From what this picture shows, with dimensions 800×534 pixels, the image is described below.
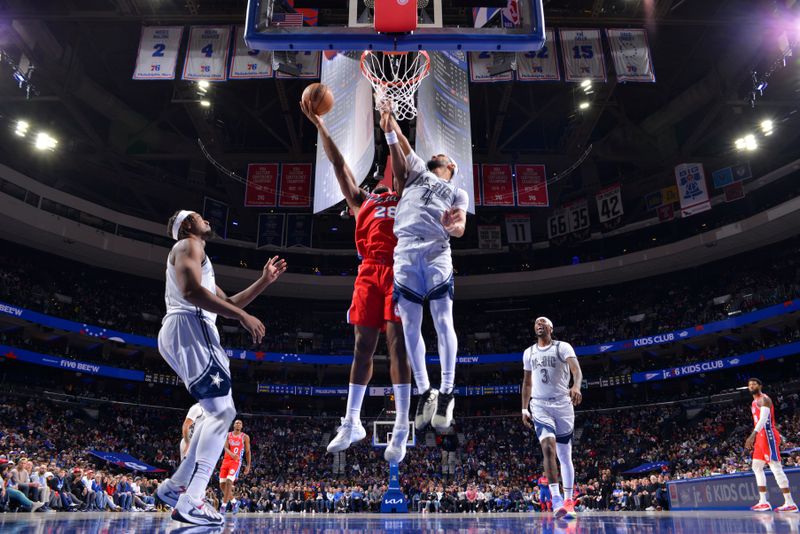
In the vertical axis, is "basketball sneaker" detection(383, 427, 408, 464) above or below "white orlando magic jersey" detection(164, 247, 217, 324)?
below

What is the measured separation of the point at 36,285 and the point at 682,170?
3200cm

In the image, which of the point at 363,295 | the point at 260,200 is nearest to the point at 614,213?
the point at 260,200

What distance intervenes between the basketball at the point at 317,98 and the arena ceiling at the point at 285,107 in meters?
13.9

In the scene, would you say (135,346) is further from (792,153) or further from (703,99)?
(792,153)

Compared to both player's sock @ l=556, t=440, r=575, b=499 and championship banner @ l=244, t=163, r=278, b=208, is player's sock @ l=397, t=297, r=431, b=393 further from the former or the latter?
championship banner @ l=244, t=163, r=278, b=208

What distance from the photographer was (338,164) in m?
5.48

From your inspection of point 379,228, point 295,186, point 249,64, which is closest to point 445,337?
point 379,228

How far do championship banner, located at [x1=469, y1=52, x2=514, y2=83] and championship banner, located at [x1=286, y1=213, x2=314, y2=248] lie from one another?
42.5 ft

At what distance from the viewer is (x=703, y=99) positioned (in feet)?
81.6

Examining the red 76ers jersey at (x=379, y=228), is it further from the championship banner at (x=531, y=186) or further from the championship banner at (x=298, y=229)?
the championship banner at (x=298, y=229)

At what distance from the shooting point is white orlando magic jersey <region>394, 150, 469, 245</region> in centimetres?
506

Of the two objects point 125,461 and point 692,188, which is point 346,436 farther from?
point 692,188

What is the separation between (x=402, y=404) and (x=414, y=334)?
77cm

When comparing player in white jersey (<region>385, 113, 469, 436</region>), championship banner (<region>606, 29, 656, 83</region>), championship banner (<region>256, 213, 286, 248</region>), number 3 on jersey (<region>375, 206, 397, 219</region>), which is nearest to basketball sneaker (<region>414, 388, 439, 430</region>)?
player in white jersey (<region>385, 113, 469, 436</region>)
